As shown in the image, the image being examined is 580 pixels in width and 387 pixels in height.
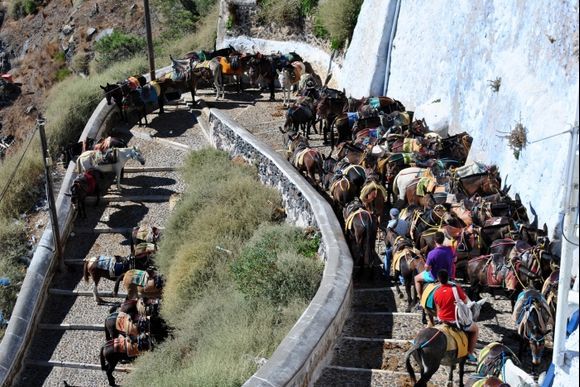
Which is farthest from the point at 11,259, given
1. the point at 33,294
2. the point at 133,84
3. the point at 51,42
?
the point at 51,42

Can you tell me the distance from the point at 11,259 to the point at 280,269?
8.88 m

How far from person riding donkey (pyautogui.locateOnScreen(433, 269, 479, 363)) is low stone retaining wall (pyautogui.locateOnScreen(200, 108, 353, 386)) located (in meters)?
1.61

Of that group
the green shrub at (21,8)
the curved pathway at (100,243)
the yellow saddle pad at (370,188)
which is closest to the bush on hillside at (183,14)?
the green shrub at (21,8)

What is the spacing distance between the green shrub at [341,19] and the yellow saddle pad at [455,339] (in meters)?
17.7

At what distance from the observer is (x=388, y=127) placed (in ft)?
63.5

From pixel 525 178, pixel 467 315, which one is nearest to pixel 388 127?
pixel 525 178

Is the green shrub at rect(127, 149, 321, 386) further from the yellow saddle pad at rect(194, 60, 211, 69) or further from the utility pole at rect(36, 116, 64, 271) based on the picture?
the yellow saddle pad at rect(194, 60, 211, 69)

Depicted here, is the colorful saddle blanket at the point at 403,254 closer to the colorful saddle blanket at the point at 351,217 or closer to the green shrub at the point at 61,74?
the colorful saddle blanket at the point at 351,217

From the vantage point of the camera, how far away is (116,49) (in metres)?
36.0

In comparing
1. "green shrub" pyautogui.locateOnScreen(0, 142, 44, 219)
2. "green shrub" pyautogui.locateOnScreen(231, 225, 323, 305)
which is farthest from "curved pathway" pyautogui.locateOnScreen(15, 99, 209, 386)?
"green shrub" pyautogui.locateOnScreen(231, 225, 323, 305)

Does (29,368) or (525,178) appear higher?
(525,178)

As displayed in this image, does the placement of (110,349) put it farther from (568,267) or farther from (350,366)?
(568,267)

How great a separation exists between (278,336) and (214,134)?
11.6 meters

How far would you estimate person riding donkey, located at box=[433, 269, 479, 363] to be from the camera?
1028cm
